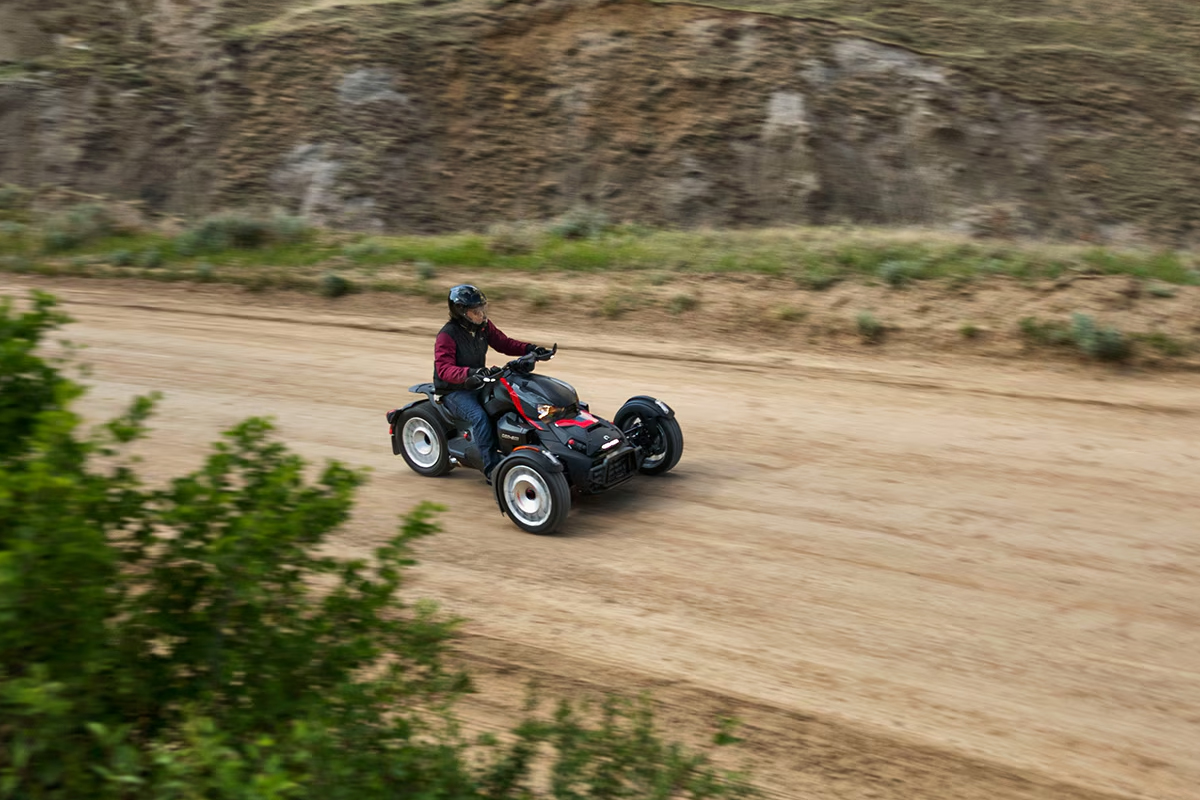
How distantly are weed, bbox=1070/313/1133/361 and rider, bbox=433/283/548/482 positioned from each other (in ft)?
23.5

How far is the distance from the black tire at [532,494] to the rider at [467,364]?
317mm

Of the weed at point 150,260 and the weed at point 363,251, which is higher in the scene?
the weed at point 363,251

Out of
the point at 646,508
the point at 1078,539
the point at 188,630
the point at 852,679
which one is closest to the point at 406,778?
the point at 188,630

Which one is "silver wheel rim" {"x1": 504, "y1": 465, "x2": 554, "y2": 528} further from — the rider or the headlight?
the headlight

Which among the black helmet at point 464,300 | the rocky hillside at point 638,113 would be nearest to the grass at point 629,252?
the rocky hillside at point 638,113

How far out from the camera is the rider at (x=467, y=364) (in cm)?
896

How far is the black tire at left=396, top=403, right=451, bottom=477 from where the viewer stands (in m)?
9.70

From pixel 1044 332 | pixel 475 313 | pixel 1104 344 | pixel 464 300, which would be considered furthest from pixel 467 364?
pixel 1104 344

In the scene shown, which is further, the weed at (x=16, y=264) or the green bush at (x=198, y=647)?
the weed at (x=16, y=264)

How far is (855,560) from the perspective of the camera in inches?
307

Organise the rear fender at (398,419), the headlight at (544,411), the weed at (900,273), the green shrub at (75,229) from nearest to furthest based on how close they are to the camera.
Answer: the headlight at (544,411), the rear fender at (398,419), the weed at (900,273), the green shrub at (75,229)

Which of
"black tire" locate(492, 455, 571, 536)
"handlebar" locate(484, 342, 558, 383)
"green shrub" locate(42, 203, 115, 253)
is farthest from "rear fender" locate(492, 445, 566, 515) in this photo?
"green shrub" locate(42, 203, 115, 253)

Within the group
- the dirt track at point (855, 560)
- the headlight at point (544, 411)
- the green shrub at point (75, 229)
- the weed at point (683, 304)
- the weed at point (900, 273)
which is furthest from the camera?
the green shrub at point (75, 229)

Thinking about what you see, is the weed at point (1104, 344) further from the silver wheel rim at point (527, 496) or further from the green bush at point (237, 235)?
the green bush at point (237, 235)
